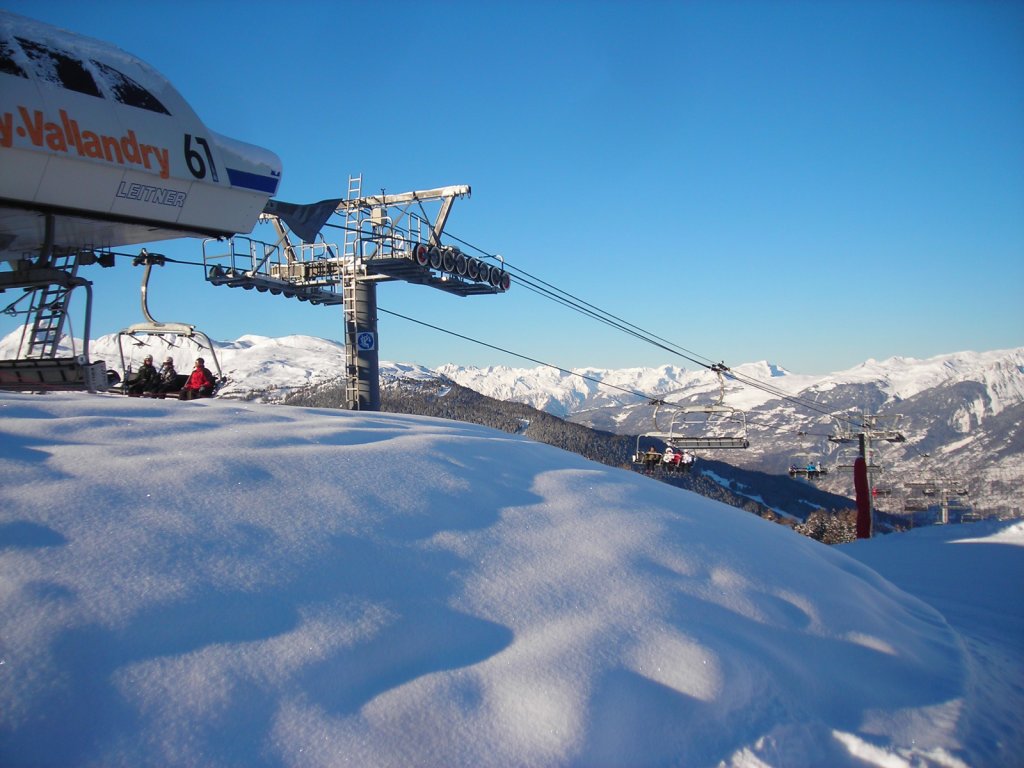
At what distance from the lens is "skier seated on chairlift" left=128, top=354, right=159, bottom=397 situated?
1365 cm

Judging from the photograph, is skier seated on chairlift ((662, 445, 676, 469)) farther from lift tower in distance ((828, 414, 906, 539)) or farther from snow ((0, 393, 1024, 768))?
snow ((0, 393, 1024, 768))

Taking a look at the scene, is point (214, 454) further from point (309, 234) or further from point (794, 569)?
point (309, 234)

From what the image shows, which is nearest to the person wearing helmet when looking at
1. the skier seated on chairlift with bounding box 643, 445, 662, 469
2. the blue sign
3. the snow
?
the blue sign

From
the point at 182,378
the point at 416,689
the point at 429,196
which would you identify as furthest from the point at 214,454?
the point at 429,196

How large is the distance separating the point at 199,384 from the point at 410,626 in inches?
423

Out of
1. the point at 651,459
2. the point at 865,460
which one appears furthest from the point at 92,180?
the point at 865,460

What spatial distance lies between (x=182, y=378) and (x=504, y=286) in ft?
34.4

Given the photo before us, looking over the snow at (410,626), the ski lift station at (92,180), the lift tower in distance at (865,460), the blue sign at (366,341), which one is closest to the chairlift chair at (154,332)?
the ski lift station at (92,180)

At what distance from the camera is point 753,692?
14.6ft

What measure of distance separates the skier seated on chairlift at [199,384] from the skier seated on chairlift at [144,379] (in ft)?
2.26

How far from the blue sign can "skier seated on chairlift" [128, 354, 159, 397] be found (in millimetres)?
5139

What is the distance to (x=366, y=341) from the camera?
59.3 ft

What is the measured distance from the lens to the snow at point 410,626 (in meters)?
3.55

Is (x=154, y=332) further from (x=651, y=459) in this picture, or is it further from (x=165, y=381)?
(x=651, y=459)
